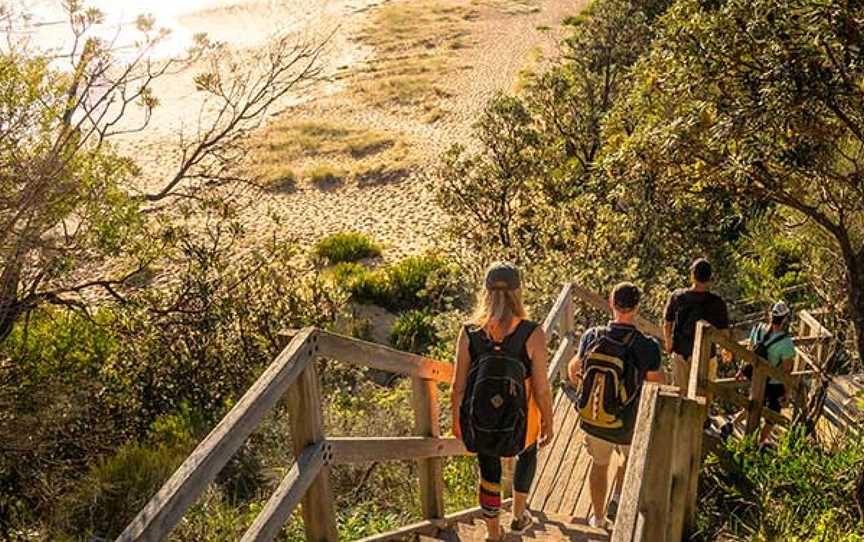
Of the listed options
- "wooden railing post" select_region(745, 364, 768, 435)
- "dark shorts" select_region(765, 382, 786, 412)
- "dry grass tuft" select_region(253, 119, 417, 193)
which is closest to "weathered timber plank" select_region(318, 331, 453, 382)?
"wooden railing post" select_region(745, 364, 768, 435)

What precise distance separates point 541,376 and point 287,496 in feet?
4.68

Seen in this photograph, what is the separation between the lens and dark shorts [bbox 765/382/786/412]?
6840 millimetres

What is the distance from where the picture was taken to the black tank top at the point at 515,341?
3945 mm

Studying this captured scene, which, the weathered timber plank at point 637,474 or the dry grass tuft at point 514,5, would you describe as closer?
the weathered timber plank at point 637,474

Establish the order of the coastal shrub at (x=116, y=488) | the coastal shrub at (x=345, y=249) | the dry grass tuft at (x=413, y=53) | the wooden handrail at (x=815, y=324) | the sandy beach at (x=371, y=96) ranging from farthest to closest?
the dry grass tuft at (x=413, y=53) < the sandy beach at (x=371, y=96) < the coastal shrub at (x=345, y=249) < the wooden handrail at (x=815, y=324) < the coastal shrub at (x=116, y=488)

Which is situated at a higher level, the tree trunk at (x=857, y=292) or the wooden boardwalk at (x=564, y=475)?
the tree trunk at (x=857, y=292)

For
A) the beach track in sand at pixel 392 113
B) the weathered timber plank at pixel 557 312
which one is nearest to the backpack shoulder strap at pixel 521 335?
the weathered timber plank at pixel 557 312

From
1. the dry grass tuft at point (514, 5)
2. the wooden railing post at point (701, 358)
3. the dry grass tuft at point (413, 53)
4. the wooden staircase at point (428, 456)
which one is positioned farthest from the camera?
the dry grass tuft at point (514, 5)

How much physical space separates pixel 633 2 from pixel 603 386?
51.4 feet

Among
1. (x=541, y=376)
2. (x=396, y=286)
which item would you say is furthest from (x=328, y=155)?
(x=541, y=376)

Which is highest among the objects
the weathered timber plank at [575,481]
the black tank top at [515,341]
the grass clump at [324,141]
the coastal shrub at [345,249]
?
the black tank top at [515,341]

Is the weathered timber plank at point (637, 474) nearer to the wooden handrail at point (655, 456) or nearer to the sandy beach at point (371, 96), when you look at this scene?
the wooden handrail at point (655, 456)

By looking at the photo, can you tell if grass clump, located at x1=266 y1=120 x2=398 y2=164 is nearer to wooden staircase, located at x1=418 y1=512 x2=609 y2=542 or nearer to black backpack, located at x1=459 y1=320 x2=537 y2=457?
wooden staircase, located at x1=418 y1=512 x2=609 y2=542

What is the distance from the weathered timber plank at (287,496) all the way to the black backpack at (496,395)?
2.84 feet
